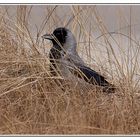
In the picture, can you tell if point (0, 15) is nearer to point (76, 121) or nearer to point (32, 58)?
point (32, 58)

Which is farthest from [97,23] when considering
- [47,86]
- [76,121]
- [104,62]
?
[76,121]

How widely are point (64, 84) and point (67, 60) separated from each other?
266mm

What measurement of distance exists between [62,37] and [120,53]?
1.59 ft

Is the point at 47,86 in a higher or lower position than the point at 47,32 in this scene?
lower

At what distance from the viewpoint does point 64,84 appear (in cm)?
433

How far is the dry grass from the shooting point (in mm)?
3973

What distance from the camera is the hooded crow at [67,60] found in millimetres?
4379

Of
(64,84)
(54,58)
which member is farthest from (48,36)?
(64,84)

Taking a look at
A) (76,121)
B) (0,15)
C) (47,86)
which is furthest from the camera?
(0,15)

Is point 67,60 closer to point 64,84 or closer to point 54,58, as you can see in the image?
point 54,58

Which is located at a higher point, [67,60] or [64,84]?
[67,60]

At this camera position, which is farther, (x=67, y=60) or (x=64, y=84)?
(x=67, y=60)

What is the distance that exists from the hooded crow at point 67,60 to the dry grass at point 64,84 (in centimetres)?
5

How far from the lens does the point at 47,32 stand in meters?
4.64
